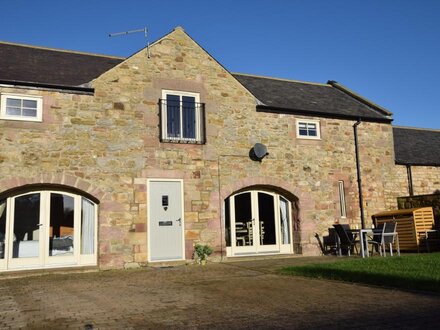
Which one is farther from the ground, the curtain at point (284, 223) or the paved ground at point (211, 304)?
the curtain at point (284, 223)

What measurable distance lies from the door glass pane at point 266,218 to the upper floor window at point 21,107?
7325 mm

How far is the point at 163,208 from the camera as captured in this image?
42.4ft

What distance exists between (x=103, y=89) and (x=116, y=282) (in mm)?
5875

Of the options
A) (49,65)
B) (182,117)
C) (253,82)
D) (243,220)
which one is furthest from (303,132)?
(49,65)

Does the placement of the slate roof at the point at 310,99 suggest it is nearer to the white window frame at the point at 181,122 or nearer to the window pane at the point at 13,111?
the white window frame at the point at 181,122

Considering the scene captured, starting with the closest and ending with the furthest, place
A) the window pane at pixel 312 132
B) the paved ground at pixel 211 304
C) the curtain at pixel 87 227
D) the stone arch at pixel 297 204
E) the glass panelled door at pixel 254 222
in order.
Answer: the paved ground at pixel 211 304
the curtain at pixel 87 227
the glass panelled door at pixel 254 222
the stone arch at pixel 297 204
the window pane at pixel 312 132

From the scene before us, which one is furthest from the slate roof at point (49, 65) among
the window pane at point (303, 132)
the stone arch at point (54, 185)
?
the window pane at point (303, 132)

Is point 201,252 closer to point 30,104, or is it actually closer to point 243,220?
point 243,220

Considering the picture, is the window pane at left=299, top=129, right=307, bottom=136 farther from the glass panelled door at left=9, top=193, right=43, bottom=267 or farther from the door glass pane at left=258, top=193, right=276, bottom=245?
the glass panelled door at left=9, top=193, right=43, bottom=267

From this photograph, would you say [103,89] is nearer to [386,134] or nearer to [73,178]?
[73,178]

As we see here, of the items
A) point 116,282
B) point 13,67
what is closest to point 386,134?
point 116,282

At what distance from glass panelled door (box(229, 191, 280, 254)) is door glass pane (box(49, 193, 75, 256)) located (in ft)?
16.1

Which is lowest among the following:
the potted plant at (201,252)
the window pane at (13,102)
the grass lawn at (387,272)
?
the grass lawn at (387,272)

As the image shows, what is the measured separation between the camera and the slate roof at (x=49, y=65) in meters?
12.2
